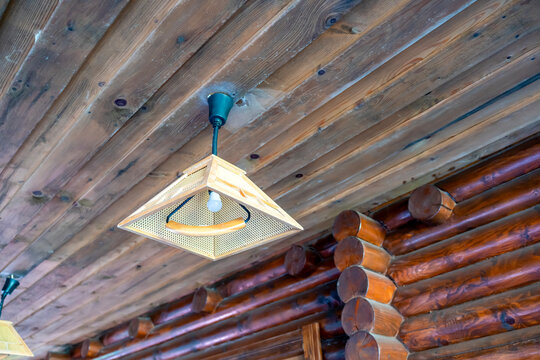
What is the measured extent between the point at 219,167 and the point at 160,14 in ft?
2.35

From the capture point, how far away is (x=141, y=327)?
5.35 metres

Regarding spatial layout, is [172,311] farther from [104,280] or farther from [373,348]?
[373,348]

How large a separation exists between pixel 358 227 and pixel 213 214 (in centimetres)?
131

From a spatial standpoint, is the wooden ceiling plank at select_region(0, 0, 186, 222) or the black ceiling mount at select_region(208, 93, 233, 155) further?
the black ceiling mount at select_region(208, 93, 233, 155)

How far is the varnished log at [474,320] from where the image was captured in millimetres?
2404

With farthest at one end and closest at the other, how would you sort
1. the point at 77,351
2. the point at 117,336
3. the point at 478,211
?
the point at 77,351 → the point at 117,336 → the point at 478,211

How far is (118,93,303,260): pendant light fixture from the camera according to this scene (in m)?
1.77

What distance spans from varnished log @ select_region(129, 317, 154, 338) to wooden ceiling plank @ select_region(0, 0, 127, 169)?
3312mm

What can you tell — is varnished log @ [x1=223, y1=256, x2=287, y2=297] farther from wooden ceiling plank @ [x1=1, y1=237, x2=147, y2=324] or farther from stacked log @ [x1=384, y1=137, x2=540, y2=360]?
stacked log @ [x1=384, y1=137, x2=540, y2=360]

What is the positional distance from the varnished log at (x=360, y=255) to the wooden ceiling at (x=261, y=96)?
1.11 ft

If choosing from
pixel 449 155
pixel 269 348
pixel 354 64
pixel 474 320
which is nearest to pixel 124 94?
pixel 354 64

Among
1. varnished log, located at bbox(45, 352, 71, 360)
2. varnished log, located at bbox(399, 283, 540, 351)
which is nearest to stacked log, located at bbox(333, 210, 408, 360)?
varnished log, located at bbox(399, 283, 540, 351)

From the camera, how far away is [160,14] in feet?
6.43

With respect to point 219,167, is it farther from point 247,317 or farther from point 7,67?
point 247,317
